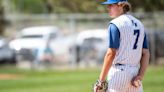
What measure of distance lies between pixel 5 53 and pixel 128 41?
23888 millimetres

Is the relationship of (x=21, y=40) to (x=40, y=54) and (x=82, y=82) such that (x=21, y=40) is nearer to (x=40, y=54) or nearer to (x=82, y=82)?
(x=40, y=54)

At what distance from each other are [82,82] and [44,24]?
12.7m

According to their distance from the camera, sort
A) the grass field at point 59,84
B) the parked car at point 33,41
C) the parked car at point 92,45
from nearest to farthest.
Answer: the grass field at point 59,84, the parked car at point 92,45, the parked car at point 33,41

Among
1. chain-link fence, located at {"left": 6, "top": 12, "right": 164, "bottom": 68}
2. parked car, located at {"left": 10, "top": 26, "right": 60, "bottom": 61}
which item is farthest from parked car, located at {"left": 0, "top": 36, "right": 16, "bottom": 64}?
chain-link fence, located at {"left": 6, "top": 12, "right": 164, "bottom": 68}

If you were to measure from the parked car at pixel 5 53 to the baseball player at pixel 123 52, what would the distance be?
22913 millimetres

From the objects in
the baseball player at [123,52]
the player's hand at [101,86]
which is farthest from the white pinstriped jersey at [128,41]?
the player's hand at [101,86]

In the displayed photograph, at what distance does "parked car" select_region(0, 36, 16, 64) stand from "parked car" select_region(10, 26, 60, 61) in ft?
1.37

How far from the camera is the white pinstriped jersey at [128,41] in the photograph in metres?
6.22

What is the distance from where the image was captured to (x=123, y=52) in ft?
20.5

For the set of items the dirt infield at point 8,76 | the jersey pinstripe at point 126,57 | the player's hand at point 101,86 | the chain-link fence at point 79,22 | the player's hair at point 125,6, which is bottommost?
the dirt infield at point 8,76

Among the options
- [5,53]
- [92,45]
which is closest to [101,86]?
[92,45]

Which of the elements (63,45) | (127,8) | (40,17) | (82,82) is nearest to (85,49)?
(63,45)

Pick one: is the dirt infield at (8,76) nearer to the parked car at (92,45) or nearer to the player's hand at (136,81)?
the parked car at (92,45)

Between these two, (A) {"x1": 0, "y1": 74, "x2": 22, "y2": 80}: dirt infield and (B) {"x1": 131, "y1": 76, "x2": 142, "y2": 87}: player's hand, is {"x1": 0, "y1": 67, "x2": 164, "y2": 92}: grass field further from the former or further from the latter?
(B) {"x1": 131, "y1": 76, "x2": 142, "y2": 87}: player's hand
